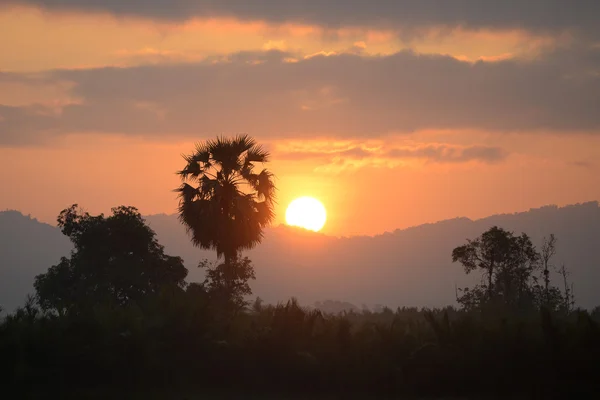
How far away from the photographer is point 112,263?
4478 centimetres

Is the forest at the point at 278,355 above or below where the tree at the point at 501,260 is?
below

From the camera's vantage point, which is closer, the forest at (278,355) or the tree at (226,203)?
the forest at (278,355)

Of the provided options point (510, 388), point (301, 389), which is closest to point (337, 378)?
point (301, 389)

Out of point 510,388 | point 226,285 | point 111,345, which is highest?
point 226,285

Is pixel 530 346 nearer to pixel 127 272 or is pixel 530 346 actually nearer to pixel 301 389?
pixel 301 389

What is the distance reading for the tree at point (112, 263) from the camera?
43.8 meters

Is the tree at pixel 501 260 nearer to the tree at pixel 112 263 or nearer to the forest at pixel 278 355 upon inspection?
the tree at pixel 112 263

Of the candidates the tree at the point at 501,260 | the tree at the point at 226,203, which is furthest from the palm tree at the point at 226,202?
the tree at the point at 501,260

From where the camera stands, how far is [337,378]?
62.9 ft

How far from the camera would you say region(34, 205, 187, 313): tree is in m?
43.8

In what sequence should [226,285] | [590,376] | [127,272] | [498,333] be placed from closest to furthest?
[590,376]
[498,333]
[226,285]
[127,272]

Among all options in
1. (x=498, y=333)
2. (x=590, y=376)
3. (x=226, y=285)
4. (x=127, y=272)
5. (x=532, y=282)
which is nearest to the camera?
(x=590, y=376)

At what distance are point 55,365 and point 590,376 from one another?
13278mm

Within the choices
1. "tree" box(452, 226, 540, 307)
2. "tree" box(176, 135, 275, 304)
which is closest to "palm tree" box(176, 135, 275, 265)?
"tree" box(176, 135, 275, 304)
